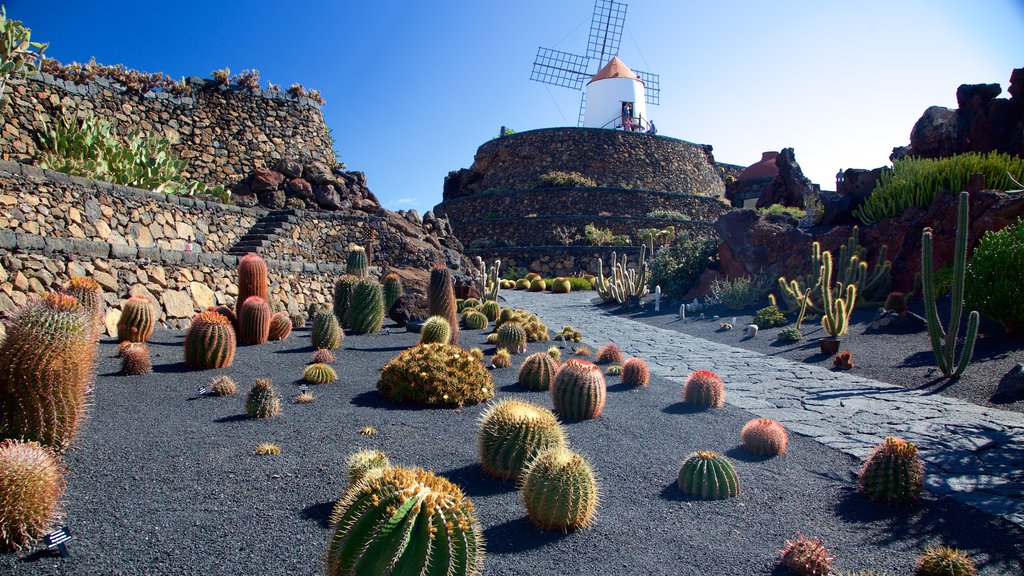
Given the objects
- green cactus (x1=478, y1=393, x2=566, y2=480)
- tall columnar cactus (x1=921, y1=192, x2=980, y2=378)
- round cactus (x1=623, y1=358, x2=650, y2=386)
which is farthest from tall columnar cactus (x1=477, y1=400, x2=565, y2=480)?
tall columnar cactus (x1=921, y1=192, x2=980, y2=378)

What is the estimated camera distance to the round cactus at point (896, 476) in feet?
13.7

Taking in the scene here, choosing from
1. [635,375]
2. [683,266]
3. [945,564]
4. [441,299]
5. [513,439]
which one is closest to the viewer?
[945,564]

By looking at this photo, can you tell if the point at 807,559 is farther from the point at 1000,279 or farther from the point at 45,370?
the point at 1000,279

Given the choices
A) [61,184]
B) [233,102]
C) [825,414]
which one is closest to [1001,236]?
[825,414]

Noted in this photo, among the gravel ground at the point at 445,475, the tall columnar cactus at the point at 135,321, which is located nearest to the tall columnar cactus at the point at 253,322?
the tall columnar cactus at the point at 135,321

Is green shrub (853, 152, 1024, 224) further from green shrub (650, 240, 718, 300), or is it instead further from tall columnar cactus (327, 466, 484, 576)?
tall columnar cactus (327, 466, 484, 576)

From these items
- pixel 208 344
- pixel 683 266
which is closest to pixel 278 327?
pixel 208 344

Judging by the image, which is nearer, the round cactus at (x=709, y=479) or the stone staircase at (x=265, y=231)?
the round cactus at (x=709, y=479)

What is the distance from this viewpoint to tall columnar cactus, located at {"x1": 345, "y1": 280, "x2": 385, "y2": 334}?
429 inches

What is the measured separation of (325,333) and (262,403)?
11.7 ft

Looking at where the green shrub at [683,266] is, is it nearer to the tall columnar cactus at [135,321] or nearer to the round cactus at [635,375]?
the round cactus at [635,375]

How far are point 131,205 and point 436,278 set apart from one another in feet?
18.4

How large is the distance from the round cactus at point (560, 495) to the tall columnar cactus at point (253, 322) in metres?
6.63

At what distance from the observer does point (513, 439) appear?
14.4 ft
